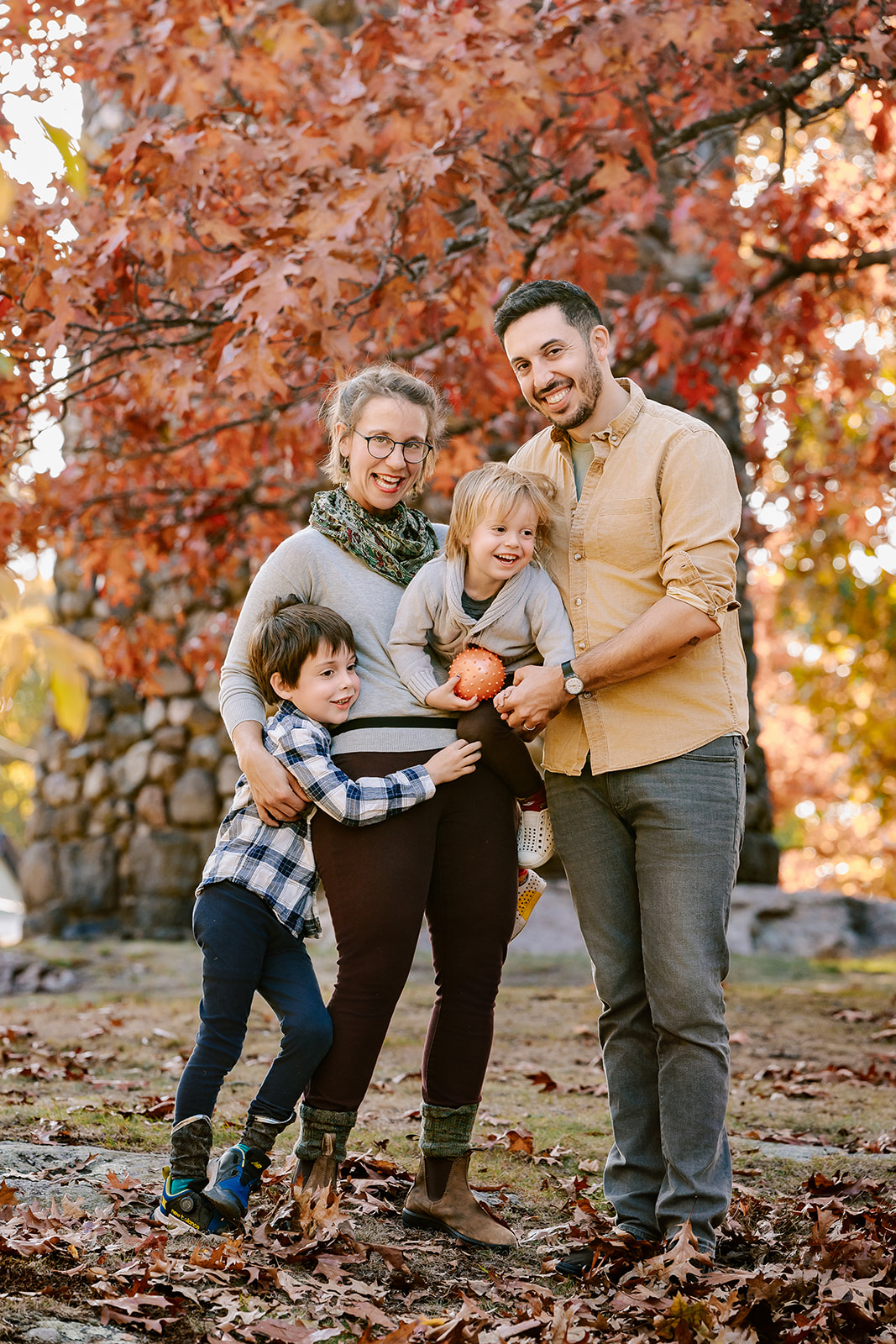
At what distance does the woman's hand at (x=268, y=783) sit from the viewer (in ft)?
9.00

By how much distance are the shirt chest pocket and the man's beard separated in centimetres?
20

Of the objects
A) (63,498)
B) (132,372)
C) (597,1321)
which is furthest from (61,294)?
(597,1321)

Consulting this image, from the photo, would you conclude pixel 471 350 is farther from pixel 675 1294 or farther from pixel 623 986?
pixel 675 1294

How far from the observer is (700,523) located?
2674 millimetres

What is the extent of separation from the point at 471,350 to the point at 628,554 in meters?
2.62

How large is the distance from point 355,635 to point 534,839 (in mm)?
646

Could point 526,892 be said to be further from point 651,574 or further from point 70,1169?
point 70,1169

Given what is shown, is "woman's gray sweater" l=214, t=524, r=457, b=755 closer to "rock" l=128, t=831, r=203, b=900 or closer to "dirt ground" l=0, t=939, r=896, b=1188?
"dirt ground" l=0, t=939, r=896, b=1188

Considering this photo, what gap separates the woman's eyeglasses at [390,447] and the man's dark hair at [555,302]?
0.36 metres

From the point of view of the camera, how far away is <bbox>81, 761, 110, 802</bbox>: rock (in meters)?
8.75

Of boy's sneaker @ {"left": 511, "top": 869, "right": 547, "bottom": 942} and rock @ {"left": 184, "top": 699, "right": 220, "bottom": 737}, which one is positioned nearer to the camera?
boy's sneaker @ {"left": 511, "top": 869, "right": 547, "bottom": 942}

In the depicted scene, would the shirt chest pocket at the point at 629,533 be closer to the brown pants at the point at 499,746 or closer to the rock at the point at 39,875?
the brown pants at the point at 499,746

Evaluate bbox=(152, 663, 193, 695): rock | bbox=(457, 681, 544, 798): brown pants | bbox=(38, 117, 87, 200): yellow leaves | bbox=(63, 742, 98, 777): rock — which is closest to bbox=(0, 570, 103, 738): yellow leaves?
bbox=(38, 117, 87, 200): yellow leaves

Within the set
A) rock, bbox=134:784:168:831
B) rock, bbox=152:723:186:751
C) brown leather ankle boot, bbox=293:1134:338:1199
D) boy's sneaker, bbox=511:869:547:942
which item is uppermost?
rock, bbox=152:723:186:751
